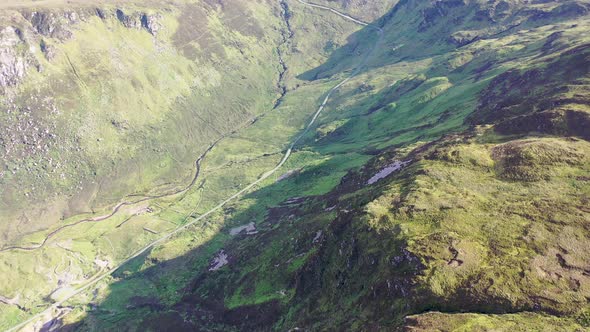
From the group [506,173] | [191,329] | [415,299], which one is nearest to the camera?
[415,299]

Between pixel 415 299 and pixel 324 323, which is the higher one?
pixel 415 299

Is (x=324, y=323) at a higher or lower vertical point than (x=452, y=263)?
lower

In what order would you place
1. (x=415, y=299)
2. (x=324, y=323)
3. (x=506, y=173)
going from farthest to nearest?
(x=506, y=173), (x=324, y=323), (x=415, y=299)

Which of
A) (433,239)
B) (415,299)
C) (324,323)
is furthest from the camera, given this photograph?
(324,323)

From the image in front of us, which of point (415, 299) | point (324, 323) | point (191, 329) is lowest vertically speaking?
point (191, 329)

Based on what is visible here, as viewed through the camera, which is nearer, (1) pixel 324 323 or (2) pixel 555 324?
(2) pixel 555 324

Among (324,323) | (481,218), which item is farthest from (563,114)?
(324,323)

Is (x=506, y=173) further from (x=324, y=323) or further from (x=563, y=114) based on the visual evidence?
(x=324, y=323)

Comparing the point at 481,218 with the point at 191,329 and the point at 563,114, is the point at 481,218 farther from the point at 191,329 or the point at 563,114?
the point at 191,329

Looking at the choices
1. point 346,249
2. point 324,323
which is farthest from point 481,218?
point 324,323
